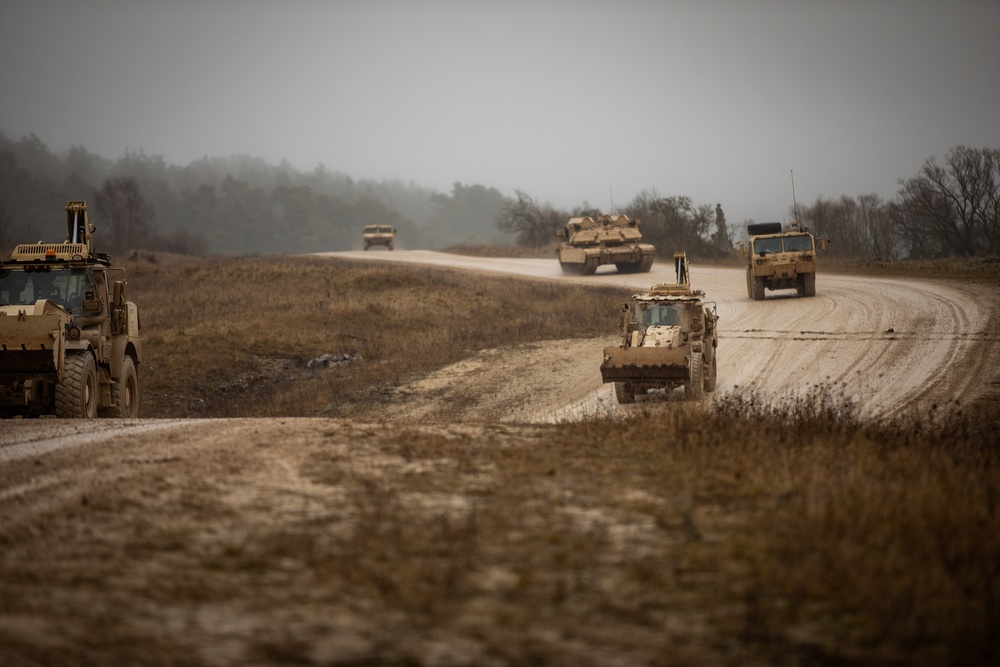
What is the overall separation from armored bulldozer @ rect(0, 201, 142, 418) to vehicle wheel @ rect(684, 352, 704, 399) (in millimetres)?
8963

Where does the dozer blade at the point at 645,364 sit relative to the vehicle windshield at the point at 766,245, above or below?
below

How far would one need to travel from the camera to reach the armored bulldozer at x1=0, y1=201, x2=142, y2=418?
12.5 meters

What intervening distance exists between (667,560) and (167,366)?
18.5 metres

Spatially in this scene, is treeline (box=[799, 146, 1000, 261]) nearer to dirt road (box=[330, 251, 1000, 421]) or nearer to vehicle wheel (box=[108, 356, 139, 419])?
dirt road (box=[330, 251, 1000, 421])

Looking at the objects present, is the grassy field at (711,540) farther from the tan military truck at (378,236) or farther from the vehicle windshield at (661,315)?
the tan military truck at (378,236)

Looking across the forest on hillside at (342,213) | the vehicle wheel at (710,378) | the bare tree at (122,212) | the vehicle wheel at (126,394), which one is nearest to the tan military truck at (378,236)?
the forest on hillside at (342,213)

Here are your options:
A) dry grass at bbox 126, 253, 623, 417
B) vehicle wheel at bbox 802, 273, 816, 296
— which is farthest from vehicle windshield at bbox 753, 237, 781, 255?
dry grass at bbox 126, 253, 623, 417

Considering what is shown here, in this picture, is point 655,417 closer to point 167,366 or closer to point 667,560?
point 667,560

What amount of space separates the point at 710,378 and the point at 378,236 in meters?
41.9

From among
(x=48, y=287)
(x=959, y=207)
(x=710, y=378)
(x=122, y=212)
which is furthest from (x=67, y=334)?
(x=122, y=212)

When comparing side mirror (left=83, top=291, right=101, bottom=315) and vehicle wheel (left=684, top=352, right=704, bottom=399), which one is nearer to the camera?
side mirror (left=83, top=291, right=101, bottom=315)

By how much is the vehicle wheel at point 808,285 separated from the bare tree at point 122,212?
5516cm

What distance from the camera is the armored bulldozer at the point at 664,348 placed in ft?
50.6

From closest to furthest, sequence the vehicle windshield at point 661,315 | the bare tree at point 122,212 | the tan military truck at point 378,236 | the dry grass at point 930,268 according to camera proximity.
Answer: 1. the vehicle windshield at point 661,315
2. the dry grass at point 930,268
3. the tan military truck at point 378,236
4. the bare tree at point 122,212
